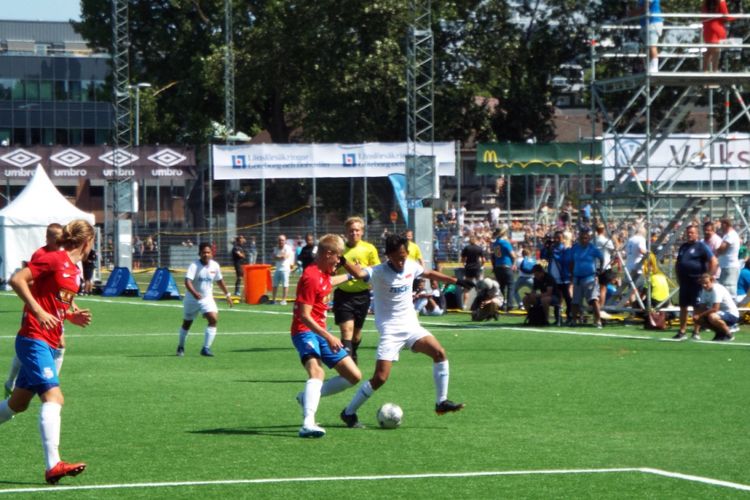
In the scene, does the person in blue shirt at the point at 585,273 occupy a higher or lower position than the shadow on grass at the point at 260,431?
higher

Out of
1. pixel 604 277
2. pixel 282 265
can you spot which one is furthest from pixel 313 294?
pixel 282 265

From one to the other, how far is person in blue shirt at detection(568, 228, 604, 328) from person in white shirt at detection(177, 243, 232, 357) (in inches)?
316

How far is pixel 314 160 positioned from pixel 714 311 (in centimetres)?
2268

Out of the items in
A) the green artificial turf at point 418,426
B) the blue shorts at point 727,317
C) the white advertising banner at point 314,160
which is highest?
the white advertising banner at point 314,160

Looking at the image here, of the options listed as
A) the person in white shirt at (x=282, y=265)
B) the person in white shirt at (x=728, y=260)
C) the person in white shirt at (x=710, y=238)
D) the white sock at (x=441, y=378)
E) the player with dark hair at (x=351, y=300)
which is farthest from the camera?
the person in white shirt at (x=282, y=265)

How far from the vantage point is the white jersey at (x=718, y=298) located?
72.2ft

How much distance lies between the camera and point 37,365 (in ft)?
30.7

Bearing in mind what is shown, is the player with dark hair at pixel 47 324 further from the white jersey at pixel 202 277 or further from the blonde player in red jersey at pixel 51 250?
the white jersey at pixel 202 277

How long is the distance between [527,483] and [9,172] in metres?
39.6

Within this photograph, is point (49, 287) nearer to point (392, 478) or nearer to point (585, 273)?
point (392, 478)

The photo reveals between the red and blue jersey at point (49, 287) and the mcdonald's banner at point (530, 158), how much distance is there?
3485cm

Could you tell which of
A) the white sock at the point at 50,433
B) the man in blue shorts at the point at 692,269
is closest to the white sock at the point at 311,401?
the white sock at the point at 50,433

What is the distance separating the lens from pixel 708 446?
36.5 ft

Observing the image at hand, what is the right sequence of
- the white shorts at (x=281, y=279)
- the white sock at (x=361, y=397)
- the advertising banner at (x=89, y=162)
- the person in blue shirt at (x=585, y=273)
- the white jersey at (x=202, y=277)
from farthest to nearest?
the advertising banner at (x=89, y=162) < the white shorts at (x=281, y=279) < the person in blue shirt at (x=585, y=273) < the white jersey at (x=202, y=277) < the white sock at (x=361, y=397)
